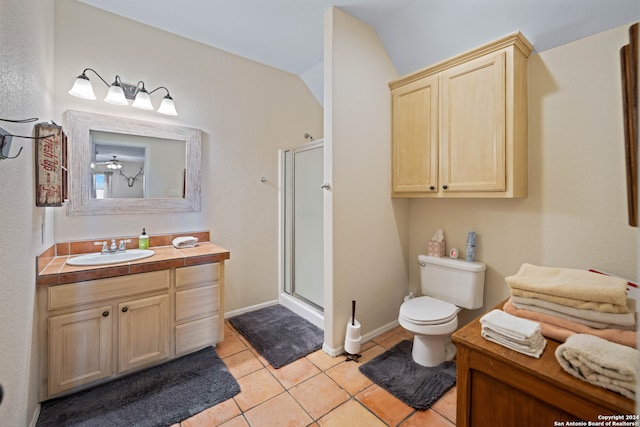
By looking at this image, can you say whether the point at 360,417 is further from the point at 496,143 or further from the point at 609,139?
the point at 609,139

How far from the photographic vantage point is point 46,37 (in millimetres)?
1728

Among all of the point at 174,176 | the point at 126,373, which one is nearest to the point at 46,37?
the point at 174,176

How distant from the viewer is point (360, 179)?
224 cm

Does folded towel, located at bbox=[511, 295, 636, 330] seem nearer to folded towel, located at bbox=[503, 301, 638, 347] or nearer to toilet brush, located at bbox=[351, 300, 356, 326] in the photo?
folded towel, located at bbox=[503, 301, 638, 347]

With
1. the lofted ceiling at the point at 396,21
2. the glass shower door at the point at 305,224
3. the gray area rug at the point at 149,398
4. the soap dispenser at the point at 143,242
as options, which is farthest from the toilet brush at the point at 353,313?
the lofted ceiling at the point at 396,21

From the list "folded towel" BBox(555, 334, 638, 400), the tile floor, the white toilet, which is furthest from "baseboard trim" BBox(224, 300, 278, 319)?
"folded towel" BBox(555, 334, 638, 400)

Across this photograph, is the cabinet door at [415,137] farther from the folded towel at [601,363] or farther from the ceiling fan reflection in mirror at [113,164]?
the ceiling fan reflection in mirror at [113,164]

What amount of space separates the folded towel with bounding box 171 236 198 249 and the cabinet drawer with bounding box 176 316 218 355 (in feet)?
2.13

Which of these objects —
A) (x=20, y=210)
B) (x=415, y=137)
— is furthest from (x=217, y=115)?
(x=415, y=137)

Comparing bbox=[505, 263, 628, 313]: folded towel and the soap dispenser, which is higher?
the soap dispenser

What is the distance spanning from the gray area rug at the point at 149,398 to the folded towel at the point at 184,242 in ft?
2.98

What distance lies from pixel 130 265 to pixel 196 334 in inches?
28.9

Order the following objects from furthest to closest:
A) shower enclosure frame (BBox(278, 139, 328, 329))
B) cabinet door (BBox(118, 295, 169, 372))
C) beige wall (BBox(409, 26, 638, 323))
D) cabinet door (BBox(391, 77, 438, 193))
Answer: shower enclosure frame (BBox(278, 139, 328, 329)), cabinet door (BBox(391, 77, 438, 193)), cabinet door (BBox(118, 295, 169, 372)), beige wall (BBox(409, 26, 638, 323))

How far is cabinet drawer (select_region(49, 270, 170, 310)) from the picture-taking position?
162 centimetres
